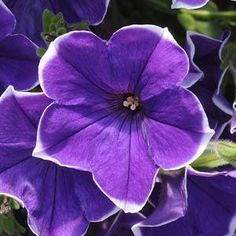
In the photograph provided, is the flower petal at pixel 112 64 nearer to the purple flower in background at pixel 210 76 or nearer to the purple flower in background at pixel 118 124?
the purple flower in background at pixel 118 124

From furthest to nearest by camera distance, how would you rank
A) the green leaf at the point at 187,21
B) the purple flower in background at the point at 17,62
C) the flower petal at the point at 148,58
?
the green leaf at the point at 187,21
the purple flower in background at the point at 17,62
the flower petal at the point at 148,58

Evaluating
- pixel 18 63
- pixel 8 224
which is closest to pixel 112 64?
pixel 18 63

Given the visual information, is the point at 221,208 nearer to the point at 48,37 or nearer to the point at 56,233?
the point at 56,233

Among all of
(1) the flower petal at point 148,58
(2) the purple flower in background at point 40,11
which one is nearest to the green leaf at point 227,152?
(1) the flower petal at point 148,58

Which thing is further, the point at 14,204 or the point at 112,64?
the point at 14,204

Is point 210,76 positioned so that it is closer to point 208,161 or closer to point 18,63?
point 208,161
